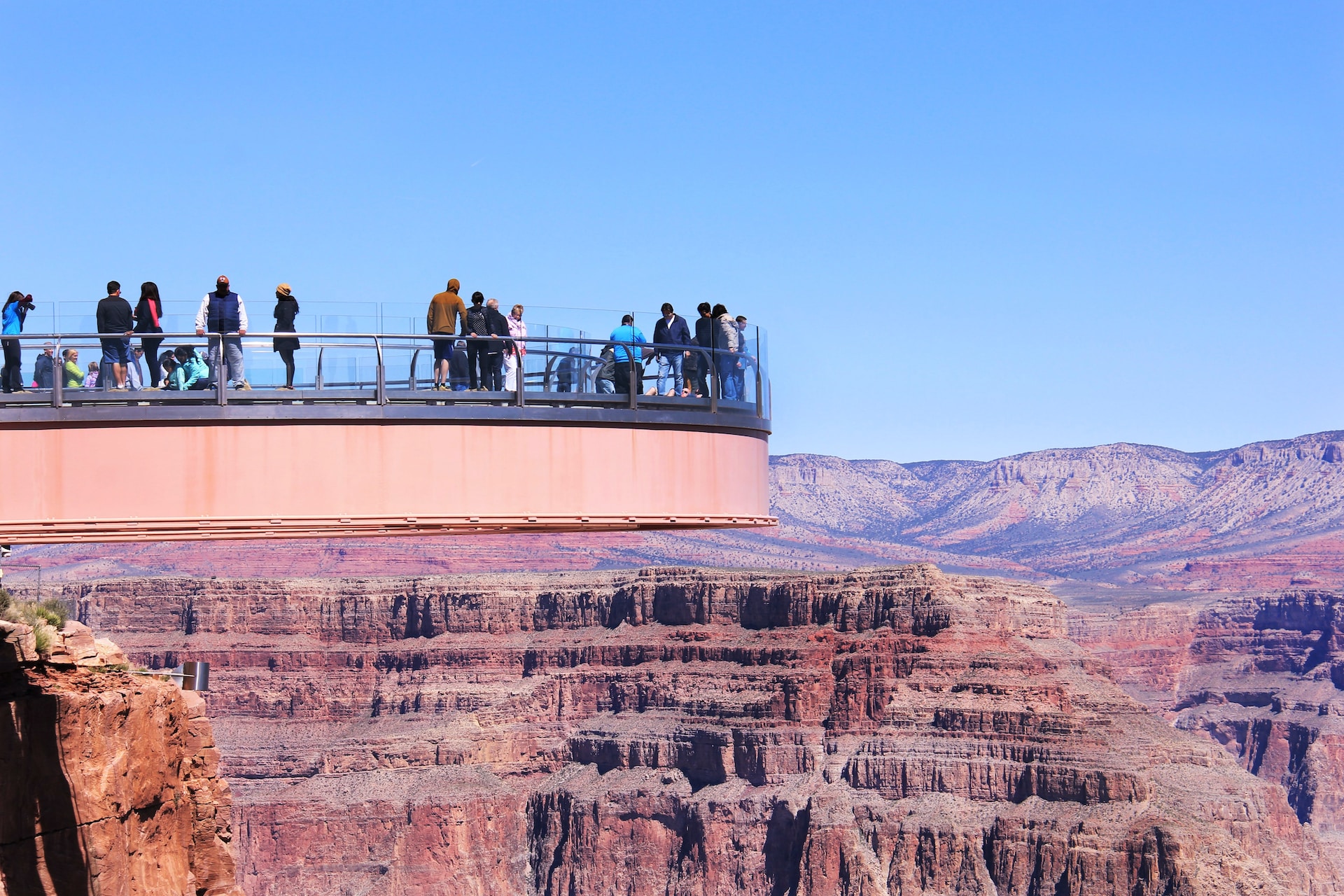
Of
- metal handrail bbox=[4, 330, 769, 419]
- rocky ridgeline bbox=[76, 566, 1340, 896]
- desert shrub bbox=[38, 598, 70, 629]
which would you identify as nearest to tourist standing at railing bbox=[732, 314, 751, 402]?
metal handrail bbox=[4, 330, 769, 419]

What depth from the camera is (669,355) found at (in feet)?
87.1

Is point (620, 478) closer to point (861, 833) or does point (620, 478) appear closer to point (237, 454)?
point (237, 454)

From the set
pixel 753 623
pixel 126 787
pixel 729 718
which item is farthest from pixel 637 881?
pixel 126 787

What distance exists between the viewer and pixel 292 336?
79.0 feet

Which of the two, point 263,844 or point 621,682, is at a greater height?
point 621,682

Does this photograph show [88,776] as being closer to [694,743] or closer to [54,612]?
[54,612]

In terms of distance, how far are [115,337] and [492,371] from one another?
16.6ft

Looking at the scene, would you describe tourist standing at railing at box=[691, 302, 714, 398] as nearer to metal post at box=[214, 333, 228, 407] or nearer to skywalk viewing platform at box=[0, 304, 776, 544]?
skywalk viewing platform at box=[0, 304, 776, 544]

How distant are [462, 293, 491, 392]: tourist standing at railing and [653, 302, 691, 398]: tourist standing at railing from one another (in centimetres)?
249

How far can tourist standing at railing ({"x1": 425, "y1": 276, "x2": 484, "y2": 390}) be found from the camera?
25.0 metres

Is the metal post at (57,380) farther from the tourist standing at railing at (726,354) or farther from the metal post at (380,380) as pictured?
the tourist standing at railing at (726,354)

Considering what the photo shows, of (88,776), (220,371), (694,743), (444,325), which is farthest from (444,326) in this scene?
(694,743)

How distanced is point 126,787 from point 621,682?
395 ft

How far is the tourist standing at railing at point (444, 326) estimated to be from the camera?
25.0 metres
